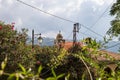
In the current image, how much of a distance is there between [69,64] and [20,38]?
22.2 ft

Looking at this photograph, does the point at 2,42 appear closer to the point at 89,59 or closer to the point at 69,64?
the point at 69,64

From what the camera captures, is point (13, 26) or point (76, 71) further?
point (76, 71)

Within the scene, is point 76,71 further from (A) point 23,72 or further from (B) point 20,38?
(A) point 23,72

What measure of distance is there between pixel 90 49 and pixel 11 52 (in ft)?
69.1

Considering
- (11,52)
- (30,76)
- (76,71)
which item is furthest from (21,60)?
(30,76)

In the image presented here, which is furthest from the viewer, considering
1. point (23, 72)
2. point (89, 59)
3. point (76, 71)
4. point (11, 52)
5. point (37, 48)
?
point (37, 48)

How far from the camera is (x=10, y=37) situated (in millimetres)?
25438

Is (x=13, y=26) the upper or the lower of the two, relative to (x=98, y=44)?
upper

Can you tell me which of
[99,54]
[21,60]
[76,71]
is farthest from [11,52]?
[99,54]

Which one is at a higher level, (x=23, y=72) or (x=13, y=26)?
(x=13, y=26)

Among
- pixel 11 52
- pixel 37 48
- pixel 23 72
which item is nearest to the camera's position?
pixel 23 72

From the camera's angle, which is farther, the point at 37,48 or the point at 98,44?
the point at 37,48

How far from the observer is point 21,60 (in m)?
25.0

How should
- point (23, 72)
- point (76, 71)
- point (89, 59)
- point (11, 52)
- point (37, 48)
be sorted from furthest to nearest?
point (37, 48), point (76, 71), point (11, 52), point (89, 59), point (23, 72)
